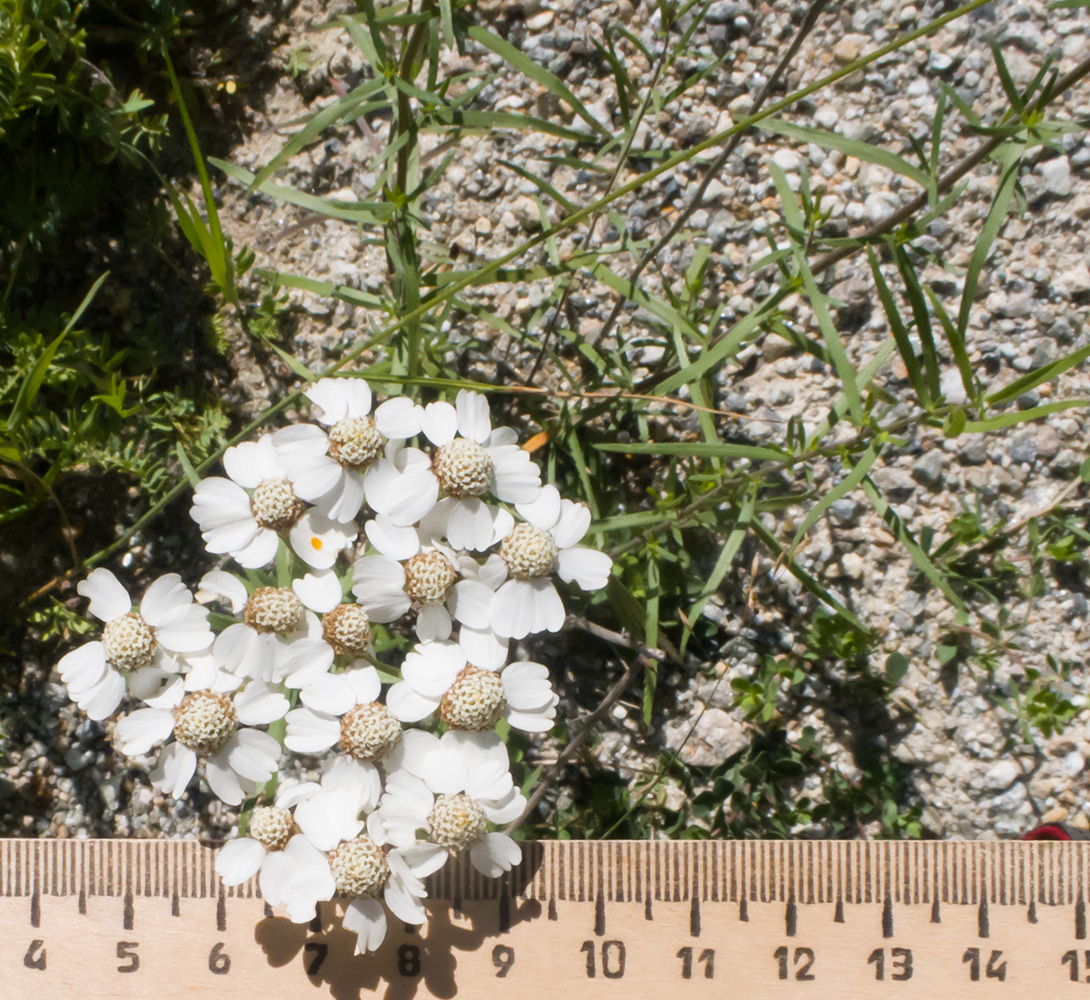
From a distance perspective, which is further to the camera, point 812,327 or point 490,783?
point 812,327

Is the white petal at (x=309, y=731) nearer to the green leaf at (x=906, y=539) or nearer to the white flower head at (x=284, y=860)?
the white flower head at (x=284, y=860)

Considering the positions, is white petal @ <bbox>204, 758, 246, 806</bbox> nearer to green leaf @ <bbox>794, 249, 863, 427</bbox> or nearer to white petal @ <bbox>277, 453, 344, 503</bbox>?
white petal @ <bbox>277, 453, 344, 503</bbox>

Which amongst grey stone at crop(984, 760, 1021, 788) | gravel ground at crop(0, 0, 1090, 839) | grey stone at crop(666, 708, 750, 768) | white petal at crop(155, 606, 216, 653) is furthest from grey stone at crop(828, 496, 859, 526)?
white petal at crop(155, 606, 216, 653)

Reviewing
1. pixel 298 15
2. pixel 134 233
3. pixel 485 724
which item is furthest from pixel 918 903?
pixel 298 15

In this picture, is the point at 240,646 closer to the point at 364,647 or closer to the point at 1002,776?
the point at 364,647

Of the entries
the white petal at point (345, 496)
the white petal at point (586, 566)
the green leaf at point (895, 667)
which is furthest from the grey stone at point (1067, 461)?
the white petal at point (345, 496)

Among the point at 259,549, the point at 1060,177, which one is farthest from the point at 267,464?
the point at 1060,177
